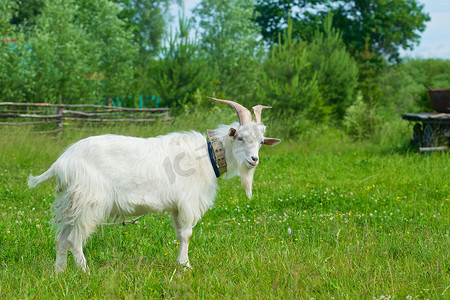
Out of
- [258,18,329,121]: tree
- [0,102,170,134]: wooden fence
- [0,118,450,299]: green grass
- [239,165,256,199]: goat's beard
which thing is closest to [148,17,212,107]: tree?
[0,102,170,134]: wooden fence

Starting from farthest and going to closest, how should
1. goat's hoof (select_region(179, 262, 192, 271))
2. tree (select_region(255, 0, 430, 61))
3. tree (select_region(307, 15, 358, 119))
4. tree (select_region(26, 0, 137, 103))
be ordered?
tree (select_region(255, 0, 430, 61)), tree (select_region(307, 15, 358, 119)), tree (select_region(26, 0, 137, 103)), goat's hoof (select_region(179, 262, 192, 271))

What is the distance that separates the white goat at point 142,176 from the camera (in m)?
3.75

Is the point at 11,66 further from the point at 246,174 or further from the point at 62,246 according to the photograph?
the point at 246,174

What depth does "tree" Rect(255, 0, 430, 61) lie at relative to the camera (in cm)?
3338

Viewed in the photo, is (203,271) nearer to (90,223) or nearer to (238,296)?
(238,296)

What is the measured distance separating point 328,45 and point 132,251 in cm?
1808

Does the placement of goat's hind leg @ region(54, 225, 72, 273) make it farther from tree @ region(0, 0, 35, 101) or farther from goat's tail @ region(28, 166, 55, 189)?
tree @ region(0, 0, 35, 101)

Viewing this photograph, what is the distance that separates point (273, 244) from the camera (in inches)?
173

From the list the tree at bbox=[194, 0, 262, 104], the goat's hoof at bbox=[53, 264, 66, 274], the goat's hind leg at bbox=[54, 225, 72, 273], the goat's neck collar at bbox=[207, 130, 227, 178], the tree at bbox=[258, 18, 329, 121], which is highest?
the tree at bbox=[194, 0, 262, 104]

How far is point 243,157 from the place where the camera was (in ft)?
13.4

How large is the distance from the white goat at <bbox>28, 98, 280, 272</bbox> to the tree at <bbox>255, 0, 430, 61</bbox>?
30.4m

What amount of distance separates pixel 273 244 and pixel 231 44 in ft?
67.9

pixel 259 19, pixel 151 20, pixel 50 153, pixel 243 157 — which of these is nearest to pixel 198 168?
pixel 243 157

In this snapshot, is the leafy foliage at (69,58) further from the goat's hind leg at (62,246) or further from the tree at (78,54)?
the goat's hind leg at (62,246)
